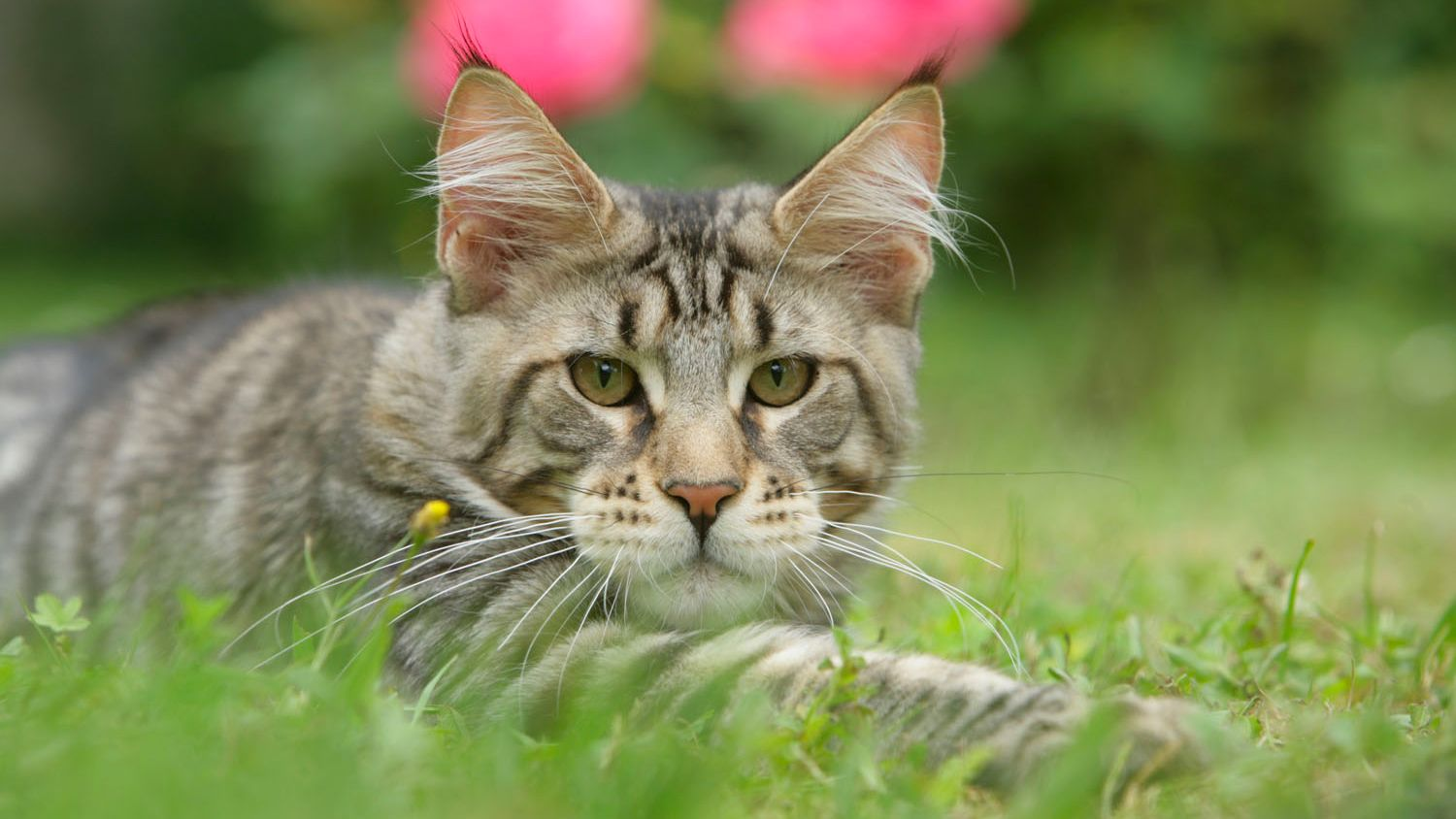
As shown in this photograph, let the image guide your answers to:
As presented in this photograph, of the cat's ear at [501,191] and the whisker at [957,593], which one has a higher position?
the cat's ear at [501,191]

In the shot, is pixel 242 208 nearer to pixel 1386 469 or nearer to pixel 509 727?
pixel 1386 469

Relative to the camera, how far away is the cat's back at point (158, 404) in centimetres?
256

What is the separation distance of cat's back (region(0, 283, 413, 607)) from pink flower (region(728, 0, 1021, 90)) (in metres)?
1.77

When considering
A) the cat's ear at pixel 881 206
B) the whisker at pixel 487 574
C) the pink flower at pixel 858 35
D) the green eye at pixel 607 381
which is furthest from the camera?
the pink flower at pixel 858 35

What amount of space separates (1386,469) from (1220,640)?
8.81 feet

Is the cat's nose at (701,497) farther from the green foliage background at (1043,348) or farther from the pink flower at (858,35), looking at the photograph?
the pink flower at (858,35)

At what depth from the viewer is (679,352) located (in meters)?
2.05

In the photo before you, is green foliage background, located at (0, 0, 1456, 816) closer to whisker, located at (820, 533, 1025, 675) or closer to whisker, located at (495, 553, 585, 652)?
whisker, located at (820, 533, 1025, 675)

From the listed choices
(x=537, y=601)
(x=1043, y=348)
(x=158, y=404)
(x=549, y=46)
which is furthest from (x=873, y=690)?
(x=1043, y=348)

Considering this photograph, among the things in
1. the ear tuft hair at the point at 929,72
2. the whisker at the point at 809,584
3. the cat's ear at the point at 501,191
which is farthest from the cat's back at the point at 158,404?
the ear tuft hair at the point at 929,72

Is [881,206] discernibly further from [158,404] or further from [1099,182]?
[1099,182]

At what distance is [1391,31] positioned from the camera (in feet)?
17.3

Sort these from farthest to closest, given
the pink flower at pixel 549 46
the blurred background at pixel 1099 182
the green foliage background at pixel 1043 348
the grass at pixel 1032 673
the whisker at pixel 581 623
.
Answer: the blurred background at pixel 1099 182 → the pink flower at pixel 549 46 → the whisker at pixel 581 623 → the green foliage background at pixel 1043 348 → the grass at pixel 1032 673

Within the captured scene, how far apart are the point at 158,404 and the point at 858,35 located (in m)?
2.42
